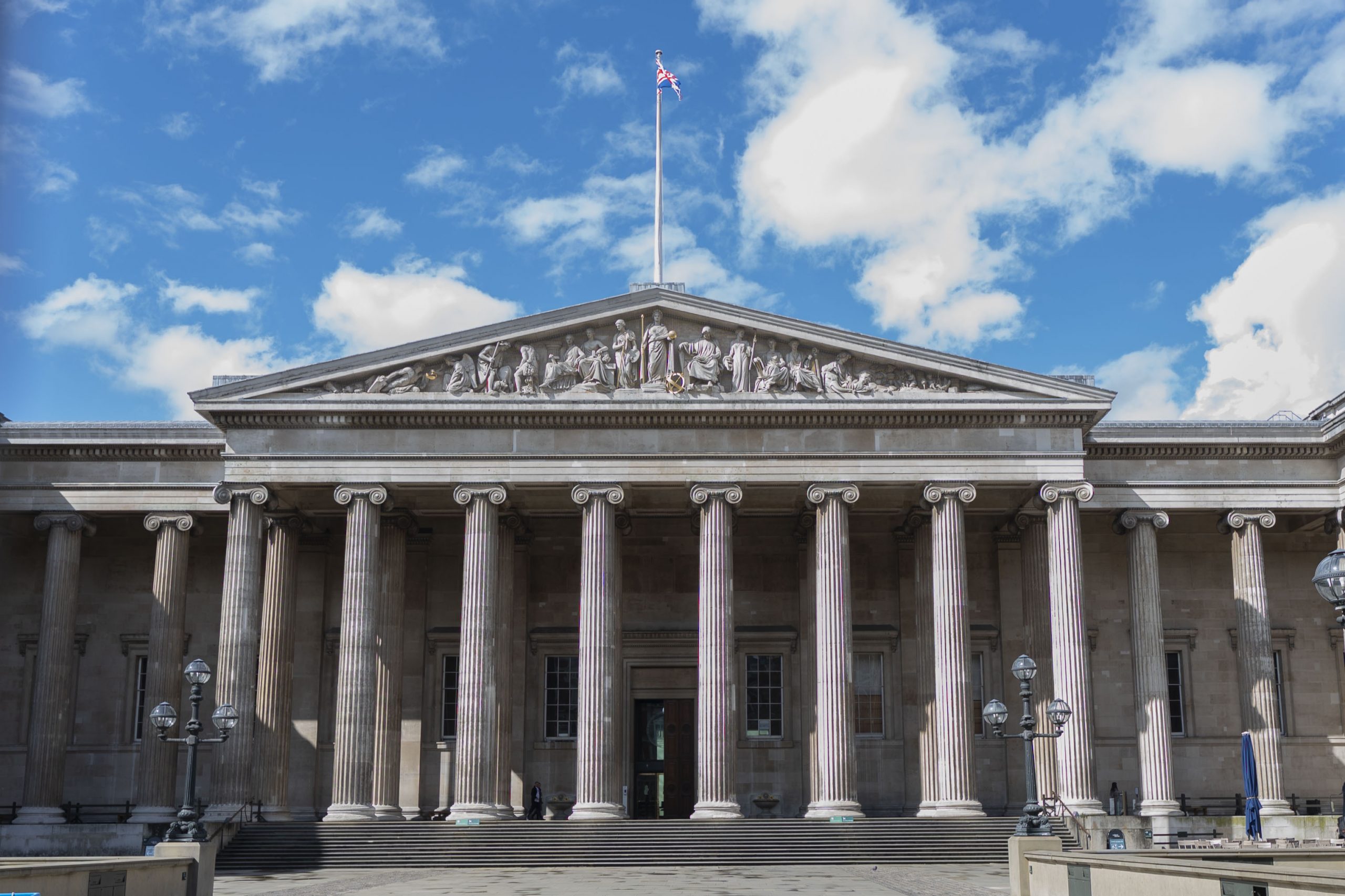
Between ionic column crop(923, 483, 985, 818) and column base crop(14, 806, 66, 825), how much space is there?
24375 millimetres

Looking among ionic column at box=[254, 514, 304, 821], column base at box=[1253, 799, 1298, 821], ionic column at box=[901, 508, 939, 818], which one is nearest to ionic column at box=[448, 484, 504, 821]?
ionic column at box=[254, 514, 304, 821]

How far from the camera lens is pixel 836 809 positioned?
3744cm

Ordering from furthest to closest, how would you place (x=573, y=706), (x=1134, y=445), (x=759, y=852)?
(x=573, y=706), (x=1134, y=445), (x=759, y=852)

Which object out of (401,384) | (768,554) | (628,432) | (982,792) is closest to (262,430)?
(401,384)

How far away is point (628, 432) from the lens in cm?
3972

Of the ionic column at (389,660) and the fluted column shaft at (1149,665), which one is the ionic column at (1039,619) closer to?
the fluted column shaft at (1149,665)

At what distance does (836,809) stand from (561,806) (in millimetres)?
10097

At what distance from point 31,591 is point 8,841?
10756mm

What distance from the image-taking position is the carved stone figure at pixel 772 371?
130 ft

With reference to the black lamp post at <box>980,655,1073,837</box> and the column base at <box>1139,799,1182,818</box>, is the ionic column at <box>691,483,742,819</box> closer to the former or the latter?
the black lamp post at <box>980,655,1073,837</box>

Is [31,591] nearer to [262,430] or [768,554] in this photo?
[262,430]

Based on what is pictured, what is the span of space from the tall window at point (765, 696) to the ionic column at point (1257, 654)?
13722 mm

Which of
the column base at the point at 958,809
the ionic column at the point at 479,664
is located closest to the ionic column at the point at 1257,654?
the column base at the point at 958,809

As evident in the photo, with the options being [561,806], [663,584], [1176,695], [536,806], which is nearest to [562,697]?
[561,806]
